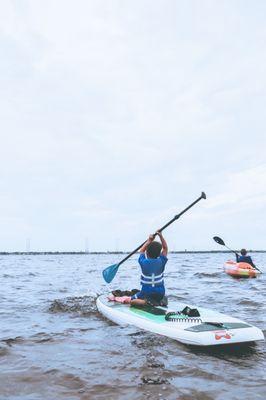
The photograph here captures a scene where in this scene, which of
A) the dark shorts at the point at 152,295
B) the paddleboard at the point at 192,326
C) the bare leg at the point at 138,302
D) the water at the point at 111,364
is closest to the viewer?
the water at the point at 111,364

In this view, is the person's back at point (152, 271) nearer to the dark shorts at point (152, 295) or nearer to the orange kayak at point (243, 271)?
the dark shorts at point (152, 295)

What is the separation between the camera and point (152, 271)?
8.72 m

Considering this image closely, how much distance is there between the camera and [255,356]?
254 inches

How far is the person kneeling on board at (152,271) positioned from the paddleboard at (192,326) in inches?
13.2

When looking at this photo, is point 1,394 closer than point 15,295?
Yes

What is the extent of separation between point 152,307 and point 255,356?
252 cm

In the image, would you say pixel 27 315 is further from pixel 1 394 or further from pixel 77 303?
pixel 1 394

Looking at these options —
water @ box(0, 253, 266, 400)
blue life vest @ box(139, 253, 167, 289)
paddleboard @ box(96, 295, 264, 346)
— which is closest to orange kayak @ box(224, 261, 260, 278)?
water @ box(0, 253, 266, 400)

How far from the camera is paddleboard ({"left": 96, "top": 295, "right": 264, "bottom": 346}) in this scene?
256 inches

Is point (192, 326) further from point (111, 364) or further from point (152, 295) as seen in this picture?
point (152, 295)

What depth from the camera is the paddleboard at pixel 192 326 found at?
21.3 feet

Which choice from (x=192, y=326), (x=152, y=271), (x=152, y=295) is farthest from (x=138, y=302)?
(x=192, y=326)

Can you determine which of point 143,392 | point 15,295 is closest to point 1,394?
point 143,392

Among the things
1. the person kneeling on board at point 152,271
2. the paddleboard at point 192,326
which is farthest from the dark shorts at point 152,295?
the paddleboard at point 192,326
